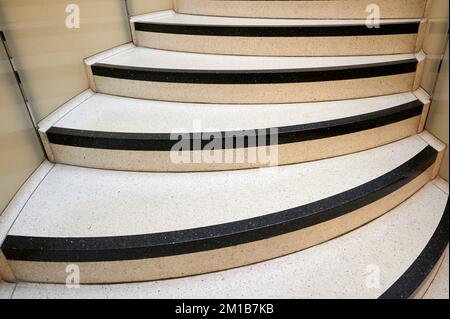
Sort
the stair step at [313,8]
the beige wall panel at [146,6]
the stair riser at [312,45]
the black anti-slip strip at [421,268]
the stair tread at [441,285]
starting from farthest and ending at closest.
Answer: the beige wall panel at [146,6], the stair step at [313,8], the stair riser at [312,45], the stair tread at [441,285], the black anti-slip strip at [421,268]

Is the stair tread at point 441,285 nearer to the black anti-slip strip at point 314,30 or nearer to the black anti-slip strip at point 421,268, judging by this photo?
the black anti-slip strip at point 421,268

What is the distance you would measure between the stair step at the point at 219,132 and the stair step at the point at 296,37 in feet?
1.43

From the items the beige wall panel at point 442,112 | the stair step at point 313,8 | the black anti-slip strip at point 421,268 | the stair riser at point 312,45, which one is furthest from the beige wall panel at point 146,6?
the black anti-slip strip at point 421,268

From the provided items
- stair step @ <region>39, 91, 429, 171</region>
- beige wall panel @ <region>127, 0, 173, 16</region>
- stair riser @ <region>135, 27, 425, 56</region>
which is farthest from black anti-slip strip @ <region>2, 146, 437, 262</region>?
beige wall panel @ <region>127, 0, 173, 16</region>

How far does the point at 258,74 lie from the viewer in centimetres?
178

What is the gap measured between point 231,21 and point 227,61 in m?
0.46

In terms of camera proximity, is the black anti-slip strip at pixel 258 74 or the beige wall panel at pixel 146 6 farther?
the beige wall panel at pixel 146 6

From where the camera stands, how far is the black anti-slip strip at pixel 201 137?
4.98ft

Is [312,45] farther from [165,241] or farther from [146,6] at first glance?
[165,241]

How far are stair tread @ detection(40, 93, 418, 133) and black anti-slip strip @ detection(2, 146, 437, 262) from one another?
0.52 m

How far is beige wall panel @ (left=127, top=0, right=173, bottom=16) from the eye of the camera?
2.30 meters

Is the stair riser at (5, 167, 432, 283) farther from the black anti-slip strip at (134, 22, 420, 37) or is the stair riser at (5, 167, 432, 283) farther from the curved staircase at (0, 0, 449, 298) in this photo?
the black anti-slip strip at (134, 22, 420, 37)

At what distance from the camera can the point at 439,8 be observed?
1.82 m

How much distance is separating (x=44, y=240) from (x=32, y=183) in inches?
16.0
